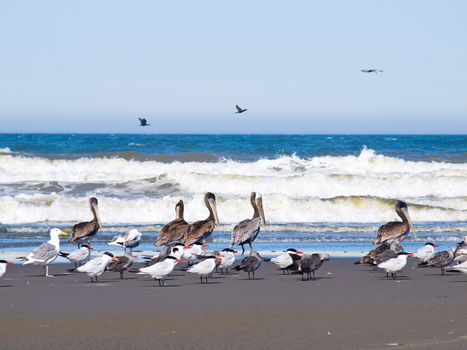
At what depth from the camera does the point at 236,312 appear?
398 inches

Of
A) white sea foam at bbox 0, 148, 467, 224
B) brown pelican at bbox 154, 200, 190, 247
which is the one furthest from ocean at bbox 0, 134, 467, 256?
brown pelican at bbox 154, 200, 190, 247

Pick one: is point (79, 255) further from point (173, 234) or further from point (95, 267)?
point (173, 234)

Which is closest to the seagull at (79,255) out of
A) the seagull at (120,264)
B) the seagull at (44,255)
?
the seagull at (44,255)

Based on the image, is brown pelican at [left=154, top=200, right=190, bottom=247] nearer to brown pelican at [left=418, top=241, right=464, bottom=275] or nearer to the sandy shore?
the sandy shore

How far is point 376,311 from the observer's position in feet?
33.3

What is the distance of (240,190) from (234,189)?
15.5 inches

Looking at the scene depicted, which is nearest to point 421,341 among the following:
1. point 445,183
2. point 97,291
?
point 97,291

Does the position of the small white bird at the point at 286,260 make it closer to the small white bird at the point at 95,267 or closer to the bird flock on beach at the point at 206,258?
the bird flock on beach at the point at 206,258

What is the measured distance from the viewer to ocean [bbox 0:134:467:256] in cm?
2130

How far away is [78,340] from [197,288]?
4.02 metres

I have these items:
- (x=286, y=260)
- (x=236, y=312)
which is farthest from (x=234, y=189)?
(x=236, y=312)

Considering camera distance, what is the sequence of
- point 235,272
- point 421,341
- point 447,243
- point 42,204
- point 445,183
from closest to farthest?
1. point 421,341
2. point 235,272
3. point 447,243
4. point 42,204
5. point 445,183

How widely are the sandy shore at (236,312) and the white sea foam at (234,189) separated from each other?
1271cm

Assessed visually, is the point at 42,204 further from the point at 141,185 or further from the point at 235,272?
the point at 235,272
